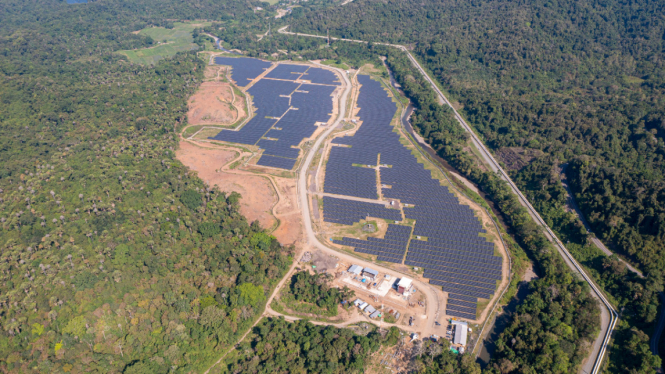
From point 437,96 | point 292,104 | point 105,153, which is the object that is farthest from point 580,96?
point 105,153

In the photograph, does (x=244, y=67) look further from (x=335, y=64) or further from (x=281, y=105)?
(x=281, y=105)

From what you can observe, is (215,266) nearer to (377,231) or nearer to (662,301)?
(377,231)

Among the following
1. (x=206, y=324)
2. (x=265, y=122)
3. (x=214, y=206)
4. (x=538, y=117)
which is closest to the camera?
(x=206, y=324)

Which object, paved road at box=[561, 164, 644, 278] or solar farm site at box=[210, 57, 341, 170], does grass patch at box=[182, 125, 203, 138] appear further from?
paved road at box=[561, 164, 644, 278]

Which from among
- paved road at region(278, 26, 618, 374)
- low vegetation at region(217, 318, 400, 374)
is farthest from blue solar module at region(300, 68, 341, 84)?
low vegetation at region(217, 318, 400, 374)

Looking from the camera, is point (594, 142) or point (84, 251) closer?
point (84, 251)

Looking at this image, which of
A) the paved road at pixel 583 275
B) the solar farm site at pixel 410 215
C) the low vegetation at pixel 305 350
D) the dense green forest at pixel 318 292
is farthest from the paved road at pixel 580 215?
the dense green forest at pixel 318 292

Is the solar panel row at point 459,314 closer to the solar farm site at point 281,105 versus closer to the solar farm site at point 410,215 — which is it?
the solar farm site at point 410,215
